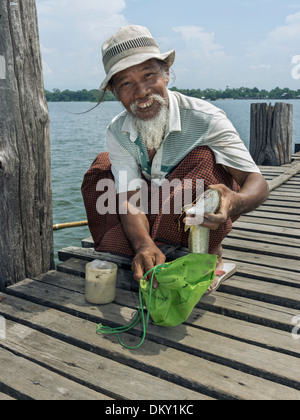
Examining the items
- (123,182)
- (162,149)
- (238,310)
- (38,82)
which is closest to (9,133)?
(38,82)

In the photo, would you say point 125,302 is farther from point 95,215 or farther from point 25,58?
point 25,58

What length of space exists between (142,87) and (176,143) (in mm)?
434

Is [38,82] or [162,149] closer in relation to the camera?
[38,82]

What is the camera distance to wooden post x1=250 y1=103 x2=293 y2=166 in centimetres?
666

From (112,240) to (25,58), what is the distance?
129 cm

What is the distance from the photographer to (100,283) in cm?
252

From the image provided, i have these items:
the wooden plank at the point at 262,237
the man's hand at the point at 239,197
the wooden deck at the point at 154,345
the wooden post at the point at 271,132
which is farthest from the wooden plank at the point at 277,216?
the wooden post at the point at 271,132

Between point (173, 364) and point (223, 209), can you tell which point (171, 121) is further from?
point (173, 364)

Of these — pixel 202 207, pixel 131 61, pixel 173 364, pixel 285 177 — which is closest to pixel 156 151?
pixel 131 61

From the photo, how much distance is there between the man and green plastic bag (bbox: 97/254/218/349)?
0.87 ft

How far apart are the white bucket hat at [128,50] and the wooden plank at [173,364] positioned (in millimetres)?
1462

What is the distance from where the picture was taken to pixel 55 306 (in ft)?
8.41

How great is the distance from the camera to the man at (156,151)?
8.63 ft

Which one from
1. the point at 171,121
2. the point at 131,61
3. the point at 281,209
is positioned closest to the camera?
the point at 131,61
